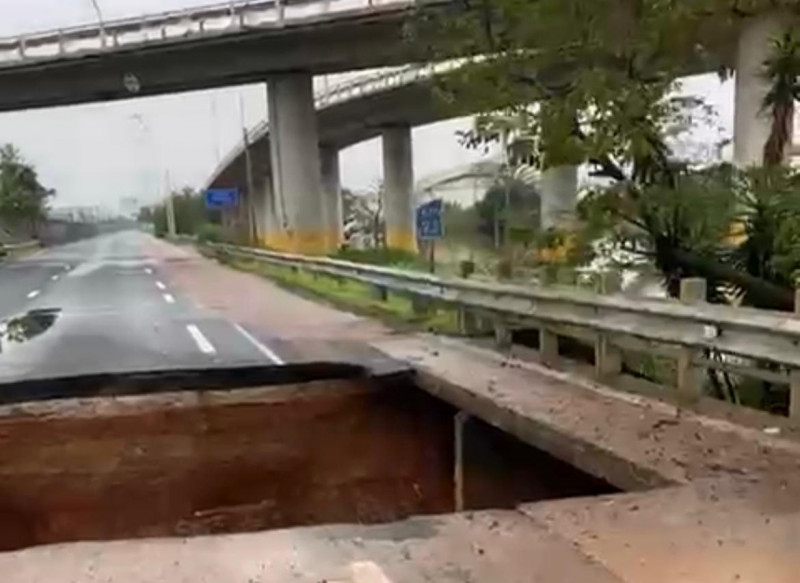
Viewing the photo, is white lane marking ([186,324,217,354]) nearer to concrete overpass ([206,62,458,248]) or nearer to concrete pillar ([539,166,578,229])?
concrete pillar ([539,166,578,229])

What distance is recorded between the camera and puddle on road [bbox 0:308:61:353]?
52.2 feet

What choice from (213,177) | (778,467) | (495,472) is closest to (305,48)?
(495,472)

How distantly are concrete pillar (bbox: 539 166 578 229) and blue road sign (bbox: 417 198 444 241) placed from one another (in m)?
4.99

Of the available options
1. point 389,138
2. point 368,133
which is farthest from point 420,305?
point 368,133

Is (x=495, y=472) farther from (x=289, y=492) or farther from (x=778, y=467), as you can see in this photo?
(x=778, y=467)

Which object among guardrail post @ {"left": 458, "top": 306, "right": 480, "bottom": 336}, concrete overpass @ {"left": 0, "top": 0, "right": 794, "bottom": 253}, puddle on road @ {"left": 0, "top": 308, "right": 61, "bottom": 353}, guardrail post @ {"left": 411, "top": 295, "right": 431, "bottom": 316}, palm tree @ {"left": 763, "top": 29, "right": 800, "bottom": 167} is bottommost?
puddle on road @ {"left": 0, "top": 308, "right": 61, "bottom": 353}

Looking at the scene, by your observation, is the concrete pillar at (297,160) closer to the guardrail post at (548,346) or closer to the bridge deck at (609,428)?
the guardrail post at (548,346)

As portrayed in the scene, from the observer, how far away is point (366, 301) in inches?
803

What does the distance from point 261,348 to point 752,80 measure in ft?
22.8

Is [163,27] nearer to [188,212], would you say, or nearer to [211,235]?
[211,235]

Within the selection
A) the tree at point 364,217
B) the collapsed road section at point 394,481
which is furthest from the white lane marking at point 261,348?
the tree at point 364,217

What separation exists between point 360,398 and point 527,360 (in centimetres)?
172

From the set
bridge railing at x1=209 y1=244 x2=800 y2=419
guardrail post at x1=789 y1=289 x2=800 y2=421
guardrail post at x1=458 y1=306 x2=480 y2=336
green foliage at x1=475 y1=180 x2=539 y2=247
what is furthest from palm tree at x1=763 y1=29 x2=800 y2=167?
guardrail post at x1=458 y1=306 x2=480 y2=336

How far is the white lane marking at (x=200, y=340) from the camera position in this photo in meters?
13.9
